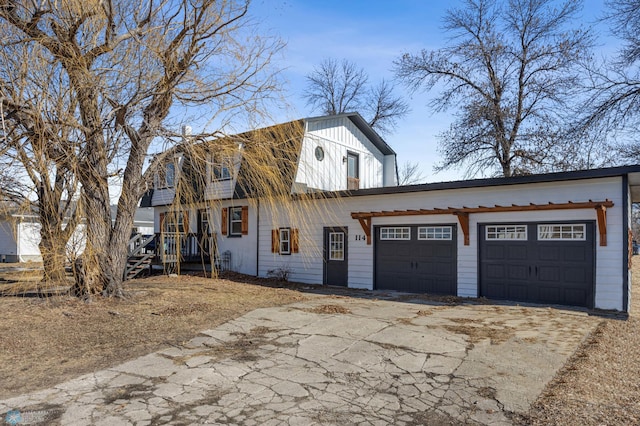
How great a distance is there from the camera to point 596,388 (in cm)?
481

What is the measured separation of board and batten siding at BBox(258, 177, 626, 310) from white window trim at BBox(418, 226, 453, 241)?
0.17 metres

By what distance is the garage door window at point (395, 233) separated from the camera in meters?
12.6

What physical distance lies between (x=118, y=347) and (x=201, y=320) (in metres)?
1.81

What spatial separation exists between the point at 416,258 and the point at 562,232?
3674 millimetres

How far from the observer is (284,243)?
15469mm

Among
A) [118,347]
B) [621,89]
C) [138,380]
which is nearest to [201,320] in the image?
[118,347]

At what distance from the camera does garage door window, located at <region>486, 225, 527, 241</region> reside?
10625 millimetres

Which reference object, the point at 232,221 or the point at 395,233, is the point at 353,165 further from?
the point at 395,233

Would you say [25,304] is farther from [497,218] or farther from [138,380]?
[497,218]

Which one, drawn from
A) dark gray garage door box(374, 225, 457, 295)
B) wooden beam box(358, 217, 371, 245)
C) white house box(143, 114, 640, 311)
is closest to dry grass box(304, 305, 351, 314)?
white house box(143, 114, 640, 311)

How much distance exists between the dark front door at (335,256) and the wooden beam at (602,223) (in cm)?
667

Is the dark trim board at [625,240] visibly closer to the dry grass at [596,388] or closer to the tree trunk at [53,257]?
the dry grass at [596,388]
